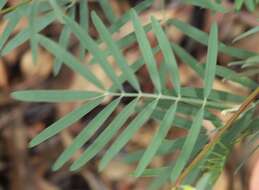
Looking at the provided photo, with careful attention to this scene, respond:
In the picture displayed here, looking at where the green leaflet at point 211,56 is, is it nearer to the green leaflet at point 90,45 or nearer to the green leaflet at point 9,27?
the green leaflet at point 90,45

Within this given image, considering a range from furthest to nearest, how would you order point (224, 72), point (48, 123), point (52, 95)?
point (48, 123)
point (224, 72)
point (52, 95)

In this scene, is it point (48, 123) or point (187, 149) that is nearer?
point (187, 149)

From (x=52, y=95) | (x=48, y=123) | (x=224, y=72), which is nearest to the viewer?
(x=52, y=95)

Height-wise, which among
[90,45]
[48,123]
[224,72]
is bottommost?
[48,123]

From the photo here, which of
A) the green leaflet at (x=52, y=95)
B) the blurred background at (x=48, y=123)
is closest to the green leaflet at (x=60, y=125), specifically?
the green leaflet at (x=52, y=95)

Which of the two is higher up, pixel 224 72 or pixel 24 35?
pixel 24 35

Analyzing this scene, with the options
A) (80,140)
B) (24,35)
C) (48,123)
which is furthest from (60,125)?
(48,123)

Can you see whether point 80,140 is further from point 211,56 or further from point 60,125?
point 211,56
